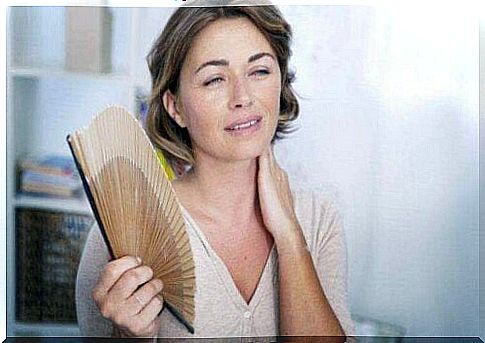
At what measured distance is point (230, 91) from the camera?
344 cm

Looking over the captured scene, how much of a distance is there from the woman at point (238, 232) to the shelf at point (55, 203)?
0.10m

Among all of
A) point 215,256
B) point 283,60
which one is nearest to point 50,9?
point 283,60

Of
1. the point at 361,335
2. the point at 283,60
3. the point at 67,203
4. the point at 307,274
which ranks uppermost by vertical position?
the point at 283,60

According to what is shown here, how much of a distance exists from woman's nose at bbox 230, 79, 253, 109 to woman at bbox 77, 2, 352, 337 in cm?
5

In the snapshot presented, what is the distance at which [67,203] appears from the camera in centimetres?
355

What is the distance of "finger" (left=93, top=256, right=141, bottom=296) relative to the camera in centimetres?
353

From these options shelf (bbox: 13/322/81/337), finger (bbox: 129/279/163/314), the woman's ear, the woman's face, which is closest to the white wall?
the woman's face

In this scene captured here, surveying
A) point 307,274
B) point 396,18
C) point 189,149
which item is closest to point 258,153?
point 189,149

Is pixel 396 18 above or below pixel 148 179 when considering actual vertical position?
above

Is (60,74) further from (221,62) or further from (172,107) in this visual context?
(221,62)

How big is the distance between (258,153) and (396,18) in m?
0.76

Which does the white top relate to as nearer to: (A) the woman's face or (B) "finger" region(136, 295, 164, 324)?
(B) "finger" region(136, 295, 164, 324)

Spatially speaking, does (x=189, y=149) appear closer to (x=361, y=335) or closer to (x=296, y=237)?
(x=296, y=237)

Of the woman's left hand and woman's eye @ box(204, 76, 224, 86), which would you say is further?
the woman's left hand
